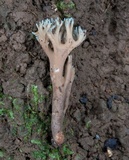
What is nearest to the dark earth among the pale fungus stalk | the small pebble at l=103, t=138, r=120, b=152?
the small pebble at l=103, t=138, r=120, b=152

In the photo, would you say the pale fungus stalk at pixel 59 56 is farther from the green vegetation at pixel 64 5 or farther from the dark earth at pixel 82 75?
the green vegetation at pixel 64 5

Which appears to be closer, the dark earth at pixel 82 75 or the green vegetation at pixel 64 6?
the dark earth at pixel 82 75

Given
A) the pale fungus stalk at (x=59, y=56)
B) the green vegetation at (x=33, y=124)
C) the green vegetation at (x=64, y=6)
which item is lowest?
the green vegetation at (x=33, y=124)

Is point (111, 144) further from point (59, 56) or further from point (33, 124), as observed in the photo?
point (59, 56)

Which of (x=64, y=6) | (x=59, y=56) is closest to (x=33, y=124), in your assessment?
(x=59, y=56)

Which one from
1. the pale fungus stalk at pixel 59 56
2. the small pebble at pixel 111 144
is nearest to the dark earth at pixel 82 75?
the small pebble at pixel 111 144

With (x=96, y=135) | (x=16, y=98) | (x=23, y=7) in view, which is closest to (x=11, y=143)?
(x=16, y=98)
